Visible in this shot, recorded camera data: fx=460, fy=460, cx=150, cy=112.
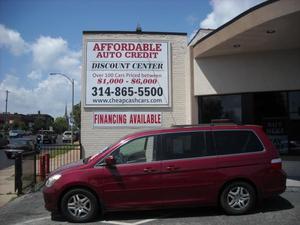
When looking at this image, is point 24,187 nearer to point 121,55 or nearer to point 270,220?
point 121,55

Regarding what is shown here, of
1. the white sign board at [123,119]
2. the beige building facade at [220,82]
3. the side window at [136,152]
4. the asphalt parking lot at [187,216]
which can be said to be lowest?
the asphalt parking lot at [187,216]

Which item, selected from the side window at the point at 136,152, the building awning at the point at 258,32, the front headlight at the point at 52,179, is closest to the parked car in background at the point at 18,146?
the building awning at the point at 258,32

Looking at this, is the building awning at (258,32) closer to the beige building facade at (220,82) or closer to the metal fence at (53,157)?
the beige building facade at (220,82)

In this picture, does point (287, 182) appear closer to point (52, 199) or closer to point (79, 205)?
point (79, 205)

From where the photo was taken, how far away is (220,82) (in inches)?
593

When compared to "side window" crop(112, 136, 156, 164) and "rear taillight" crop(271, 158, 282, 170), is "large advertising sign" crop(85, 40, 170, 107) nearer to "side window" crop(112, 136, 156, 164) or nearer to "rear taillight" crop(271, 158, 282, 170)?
"side window" crop(112, 136, 156, 164)

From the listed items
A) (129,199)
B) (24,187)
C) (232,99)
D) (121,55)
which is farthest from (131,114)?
(129,199)

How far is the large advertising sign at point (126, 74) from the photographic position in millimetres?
15711

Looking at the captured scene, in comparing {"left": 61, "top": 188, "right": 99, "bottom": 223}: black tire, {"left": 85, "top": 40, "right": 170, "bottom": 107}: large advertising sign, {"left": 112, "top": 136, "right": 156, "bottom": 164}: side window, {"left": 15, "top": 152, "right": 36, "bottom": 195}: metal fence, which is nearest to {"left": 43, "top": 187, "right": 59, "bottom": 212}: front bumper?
{"left": 61, "top": 188, "right": 99, "bottom": 223}: black tire

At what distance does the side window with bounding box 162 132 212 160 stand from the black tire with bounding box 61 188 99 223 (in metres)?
1.58

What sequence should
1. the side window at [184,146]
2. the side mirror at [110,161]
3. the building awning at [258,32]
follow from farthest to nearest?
the building awning at [258,32] < the side window at [184,146] < the side mirror at [110,161]

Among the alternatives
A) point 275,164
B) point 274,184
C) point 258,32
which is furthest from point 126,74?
point 274,184

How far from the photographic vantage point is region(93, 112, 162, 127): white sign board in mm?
15695

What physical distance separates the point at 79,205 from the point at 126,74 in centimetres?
788
